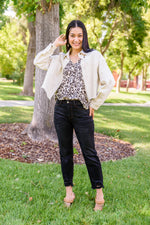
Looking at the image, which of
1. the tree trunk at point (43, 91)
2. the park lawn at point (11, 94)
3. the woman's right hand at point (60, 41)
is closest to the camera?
the woman's right hand at point (60, 41)

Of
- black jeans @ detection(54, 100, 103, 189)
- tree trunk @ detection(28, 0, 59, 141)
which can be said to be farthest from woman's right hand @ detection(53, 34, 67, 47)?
tree trunk @ detection(28, 0, 59, 141)

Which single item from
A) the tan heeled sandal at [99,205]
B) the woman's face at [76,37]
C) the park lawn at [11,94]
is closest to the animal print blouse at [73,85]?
the woman's face at [76,37]

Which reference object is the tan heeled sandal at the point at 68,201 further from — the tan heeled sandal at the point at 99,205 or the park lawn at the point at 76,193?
the tan heeled sandal at the point at 99,205

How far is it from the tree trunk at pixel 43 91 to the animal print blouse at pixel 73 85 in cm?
271

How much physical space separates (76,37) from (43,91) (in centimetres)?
279

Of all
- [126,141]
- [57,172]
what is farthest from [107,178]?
[126,141]

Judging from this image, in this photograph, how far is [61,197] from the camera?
10.9 ft

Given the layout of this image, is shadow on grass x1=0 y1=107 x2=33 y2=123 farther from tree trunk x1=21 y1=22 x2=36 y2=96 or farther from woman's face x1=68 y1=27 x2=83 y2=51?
tree trunk x1=21 y1=22 x2=36 y2=96

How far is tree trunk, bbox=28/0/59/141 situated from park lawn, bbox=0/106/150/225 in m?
1.29

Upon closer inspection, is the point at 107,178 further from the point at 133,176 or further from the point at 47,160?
the point at 47,160

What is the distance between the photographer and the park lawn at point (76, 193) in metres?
2.87

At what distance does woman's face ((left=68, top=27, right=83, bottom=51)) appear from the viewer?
293cm

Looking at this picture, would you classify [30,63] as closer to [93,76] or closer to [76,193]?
[76,193]

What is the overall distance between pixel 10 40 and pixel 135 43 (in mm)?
17526
